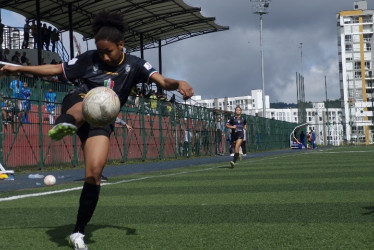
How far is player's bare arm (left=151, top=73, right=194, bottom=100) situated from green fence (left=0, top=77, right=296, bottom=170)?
12.9 meters

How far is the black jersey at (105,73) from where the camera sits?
5164 mm

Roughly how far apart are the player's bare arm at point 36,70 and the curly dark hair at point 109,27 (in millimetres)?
500

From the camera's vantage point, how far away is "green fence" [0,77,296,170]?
17828 mm

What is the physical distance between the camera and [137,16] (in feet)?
110

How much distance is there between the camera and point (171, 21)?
35.2 meters

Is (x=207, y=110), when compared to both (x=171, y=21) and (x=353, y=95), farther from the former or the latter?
(x=353, y=95)

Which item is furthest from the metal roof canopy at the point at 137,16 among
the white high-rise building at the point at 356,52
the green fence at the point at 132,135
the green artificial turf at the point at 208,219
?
the white high-rise building at the point at 356,52

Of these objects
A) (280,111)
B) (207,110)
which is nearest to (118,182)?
(207,110)

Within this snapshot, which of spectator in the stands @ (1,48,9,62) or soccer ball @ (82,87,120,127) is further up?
spectator in the stands @ (1,48,9,62)

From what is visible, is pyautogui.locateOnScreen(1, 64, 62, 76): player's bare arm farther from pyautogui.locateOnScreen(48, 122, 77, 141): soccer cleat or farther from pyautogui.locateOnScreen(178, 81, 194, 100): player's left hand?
pyautogui.locateOnScreen(178, 81, 194, 100): player's left hand

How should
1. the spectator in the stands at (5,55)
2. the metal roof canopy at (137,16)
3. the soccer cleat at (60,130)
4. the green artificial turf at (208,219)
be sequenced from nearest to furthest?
the soccer cleat at (60,130) → the green artificial turf at (208,219) → the spectator in the stands at (5,55) → the metal roof canopy at (137,16)

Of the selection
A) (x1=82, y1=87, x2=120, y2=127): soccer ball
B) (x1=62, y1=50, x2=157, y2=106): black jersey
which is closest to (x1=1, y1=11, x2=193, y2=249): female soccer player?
(x1=62, y1=50, x2=157, y2=106): black jersey

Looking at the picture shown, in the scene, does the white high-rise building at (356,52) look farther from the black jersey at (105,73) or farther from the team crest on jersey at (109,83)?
the team crest on jersey at (109,83)

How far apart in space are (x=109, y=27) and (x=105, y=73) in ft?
1.37
